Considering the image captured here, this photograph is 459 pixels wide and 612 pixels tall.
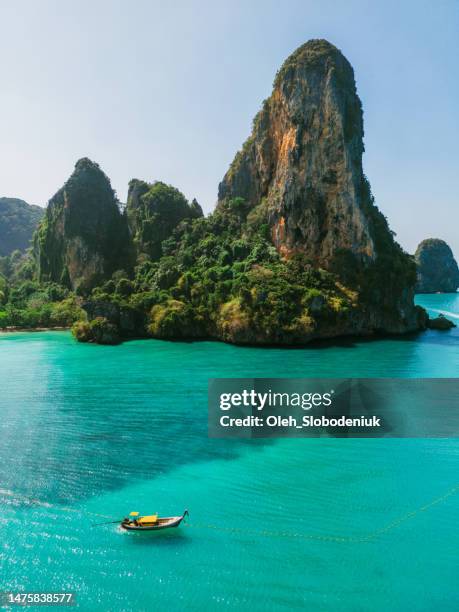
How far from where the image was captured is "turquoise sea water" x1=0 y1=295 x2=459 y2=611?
6.88 m

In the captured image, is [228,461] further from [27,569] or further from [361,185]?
[361,185]

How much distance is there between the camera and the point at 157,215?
142ft

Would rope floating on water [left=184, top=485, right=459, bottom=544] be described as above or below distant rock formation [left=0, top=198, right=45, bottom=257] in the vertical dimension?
below

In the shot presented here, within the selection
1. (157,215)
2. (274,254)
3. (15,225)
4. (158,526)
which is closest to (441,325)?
(274,254)

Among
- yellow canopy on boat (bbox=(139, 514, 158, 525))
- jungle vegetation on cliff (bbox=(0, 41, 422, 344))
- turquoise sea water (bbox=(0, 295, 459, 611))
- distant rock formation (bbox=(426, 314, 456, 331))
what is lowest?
turquoise sea water (bbox=(0, 295, 459, 611))

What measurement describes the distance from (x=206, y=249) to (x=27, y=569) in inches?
1266

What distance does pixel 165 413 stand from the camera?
591 inches

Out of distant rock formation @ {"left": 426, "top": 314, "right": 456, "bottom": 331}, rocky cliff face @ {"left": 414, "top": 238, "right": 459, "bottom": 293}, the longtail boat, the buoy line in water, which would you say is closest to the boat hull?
the longtail boat

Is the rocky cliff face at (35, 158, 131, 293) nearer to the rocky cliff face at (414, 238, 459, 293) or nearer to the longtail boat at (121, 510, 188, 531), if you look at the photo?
the longtail boat at (121, 510, 188, 531)

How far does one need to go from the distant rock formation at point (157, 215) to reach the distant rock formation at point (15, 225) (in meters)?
56.6

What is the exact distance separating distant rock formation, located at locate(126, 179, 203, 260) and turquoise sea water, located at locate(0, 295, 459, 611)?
28.4m

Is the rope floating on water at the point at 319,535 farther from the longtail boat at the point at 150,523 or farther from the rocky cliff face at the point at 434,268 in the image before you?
the rocky cliff face at the point at 434,268

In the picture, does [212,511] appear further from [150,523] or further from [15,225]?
[15,225]

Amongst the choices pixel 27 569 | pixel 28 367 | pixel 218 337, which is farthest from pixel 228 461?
pixel 218 337
